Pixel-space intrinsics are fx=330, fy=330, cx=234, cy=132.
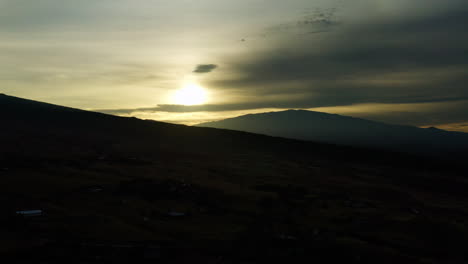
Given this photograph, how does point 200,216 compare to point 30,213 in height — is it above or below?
below

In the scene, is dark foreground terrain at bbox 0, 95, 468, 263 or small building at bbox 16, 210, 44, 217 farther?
small building at bbox 16, 210, 44, 217

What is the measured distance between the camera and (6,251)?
12.7 meters

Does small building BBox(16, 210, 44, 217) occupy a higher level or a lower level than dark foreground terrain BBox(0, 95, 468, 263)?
higher

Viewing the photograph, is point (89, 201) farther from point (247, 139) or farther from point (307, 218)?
point (247, 139)

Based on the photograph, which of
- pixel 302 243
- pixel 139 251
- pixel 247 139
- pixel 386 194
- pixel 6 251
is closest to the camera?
pixel 6 251

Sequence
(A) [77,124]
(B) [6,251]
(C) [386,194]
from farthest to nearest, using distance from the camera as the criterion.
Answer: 1. (A) [77,124]
2. (C) [386,194]
3. (B) [6,251]

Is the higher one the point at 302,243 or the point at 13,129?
the point at 13,129

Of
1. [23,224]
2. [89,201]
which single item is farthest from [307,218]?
[23,224]

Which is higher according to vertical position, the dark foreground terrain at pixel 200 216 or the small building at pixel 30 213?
the small building at pixel 30 213

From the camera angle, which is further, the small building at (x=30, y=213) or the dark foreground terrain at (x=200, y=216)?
the small building at (x=30, y=213)

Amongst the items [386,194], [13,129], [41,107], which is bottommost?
[386,194]

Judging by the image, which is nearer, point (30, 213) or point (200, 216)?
point (30, 213)

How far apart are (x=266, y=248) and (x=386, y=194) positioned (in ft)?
76.4

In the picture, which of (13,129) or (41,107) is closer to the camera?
(13,129)
